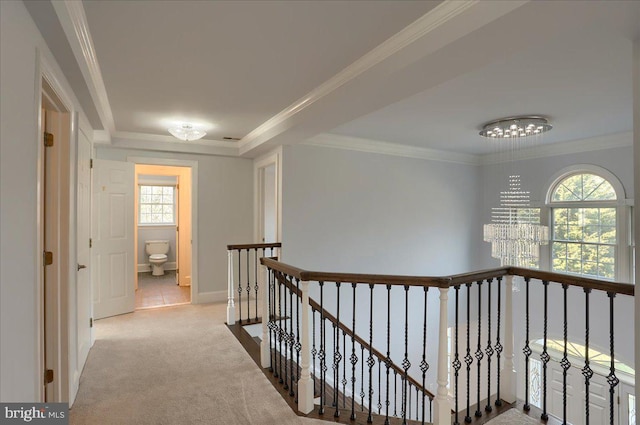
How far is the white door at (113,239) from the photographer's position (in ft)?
14.0

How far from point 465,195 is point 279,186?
3.68m

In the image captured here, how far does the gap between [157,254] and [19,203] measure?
6974 millimetres

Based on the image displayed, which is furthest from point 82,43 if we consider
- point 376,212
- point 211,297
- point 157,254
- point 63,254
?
point 157,254

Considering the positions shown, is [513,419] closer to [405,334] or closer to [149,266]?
[405,334]

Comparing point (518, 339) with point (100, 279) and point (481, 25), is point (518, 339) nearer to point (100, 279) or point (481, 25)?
point (481, 25)

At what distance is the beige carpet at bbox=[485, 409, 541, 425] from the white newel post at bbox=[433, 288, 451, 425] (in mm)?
428

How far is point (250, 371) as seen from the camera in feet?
9.89

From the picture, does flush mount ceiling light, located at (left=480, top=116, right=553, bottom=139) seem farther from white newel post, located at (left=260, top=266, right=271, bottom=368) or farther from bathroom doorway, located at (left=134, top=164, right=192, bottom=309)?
bathroom doorway, located at (left=134, top=164, right=192, bottom=309)

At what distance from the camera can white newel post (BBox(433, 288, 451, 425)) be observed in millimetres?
2104

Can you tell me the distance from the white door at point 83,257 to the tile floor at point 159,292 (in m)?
1.80

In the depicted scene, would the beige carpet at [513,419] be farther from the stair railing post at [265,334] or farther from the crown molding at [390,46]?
the crown molding at [390,46]

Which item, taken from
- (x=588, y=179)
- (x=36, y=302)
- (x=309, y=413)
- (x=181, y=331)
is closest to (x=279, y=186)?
(x=181, y=331)

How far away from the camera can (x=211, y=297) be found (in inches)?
208

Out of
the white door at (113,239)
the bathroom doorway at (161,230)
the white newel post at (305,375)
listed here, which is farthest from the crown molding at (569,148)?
the white door at (113,239)
